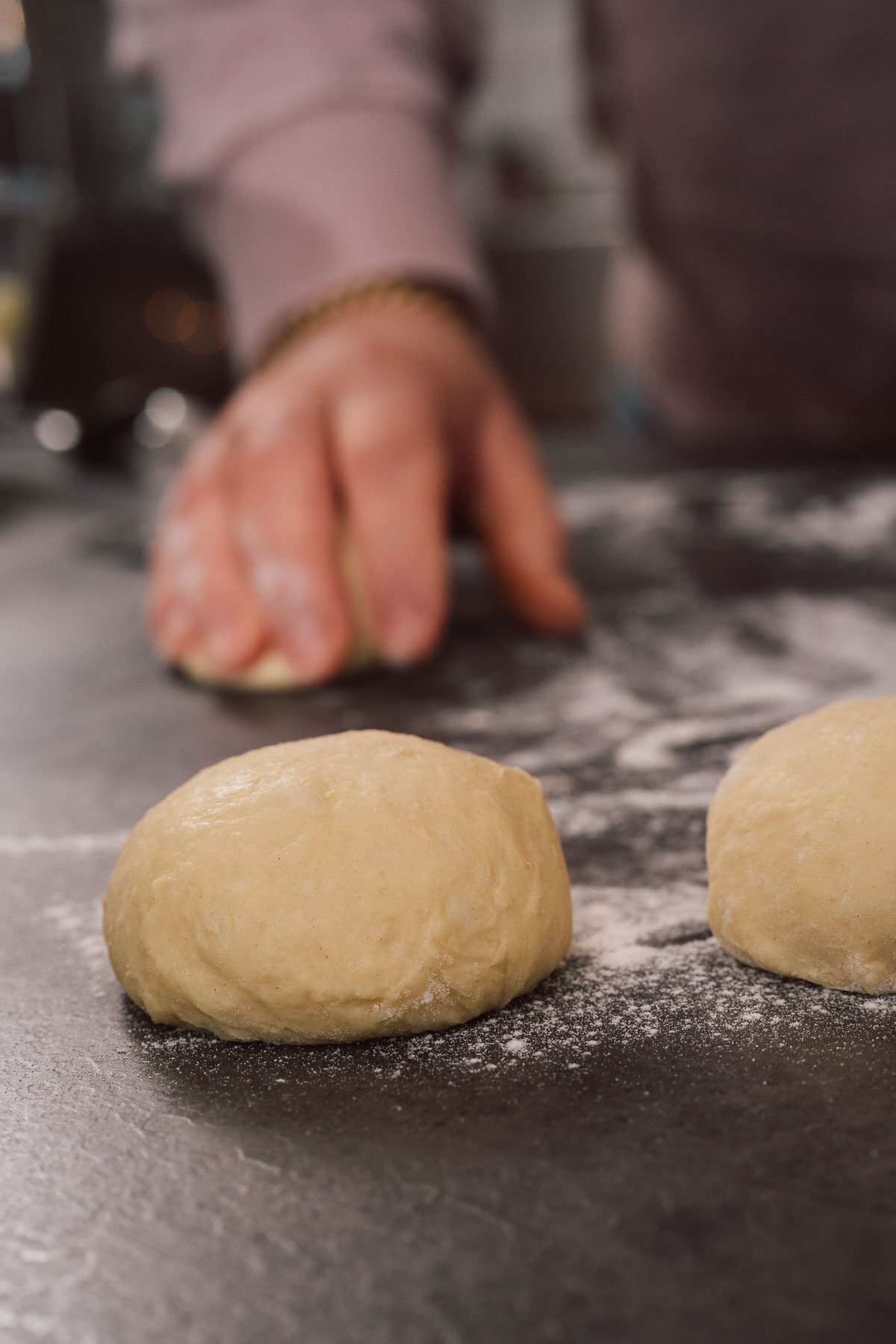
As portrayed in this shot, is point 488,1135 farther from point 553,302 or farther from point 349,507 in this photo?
point 553,302

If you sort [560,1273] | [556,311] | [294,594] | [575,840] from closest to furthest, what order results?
1. [560,1273]
2. [575,840]
3. [294,594]
4. [556,311]

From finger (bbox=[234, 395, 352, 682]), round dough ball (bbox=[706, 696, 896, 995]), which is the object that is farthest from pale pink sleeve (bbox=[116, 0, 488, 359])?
round dough ball (bbox=[706, 696, 896, 995])

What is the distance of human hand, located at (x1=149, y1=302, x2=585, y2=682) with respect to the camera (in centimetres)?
151

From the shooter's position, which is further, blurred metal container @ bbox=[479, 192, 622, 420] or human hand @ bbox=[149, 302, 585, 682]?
blurred metal container @ bbox=[479, 192, 622, 420]

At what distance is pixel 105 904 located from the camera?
34.9 inches

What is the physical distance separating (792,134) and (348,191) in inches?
28.2

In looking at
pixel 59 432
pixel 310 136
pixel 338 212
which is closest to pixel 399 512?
pixel 338 212

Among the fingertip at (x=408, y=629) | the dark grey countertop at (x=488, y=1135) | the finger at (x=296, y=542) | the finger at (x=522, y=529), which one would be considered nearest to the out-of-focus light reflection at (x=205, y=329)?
the finger at (x=522, y=529)

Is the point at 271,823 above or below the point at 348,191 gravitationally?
below

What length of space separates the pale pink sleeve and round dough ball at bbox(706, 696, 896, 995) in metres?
1.30

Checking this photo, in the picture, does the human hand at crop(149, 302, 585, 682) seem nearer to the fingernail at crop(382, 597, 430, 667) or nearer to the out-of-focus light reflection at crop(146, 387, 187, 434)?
the fingernail at crop(382, 597, 430, 667)

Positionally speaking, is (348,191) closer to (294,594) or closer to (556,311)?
(294,594)

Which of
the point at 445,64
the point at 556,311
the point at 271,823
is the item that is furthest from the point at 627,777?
the point at 556,311

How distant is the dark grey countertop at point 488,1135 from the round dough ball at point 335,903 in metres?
0.03
